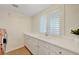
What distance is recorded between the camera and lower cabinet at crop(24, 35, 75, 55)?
4.62 feet

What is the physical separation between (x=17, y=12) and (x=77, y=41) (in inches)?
34.4

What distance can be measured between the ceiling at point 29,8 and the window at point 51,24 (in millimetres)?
145

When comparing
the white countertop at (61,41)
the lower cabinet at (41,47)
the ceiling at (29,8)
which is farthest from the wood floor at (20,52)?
the ceiling at (29,8)

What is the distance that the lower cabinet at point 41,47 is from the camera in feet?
4.62

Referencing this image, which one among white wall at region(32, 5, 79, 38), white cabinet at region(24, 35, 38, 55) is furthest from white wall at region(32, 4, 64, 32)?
white cabinet at region(24, 35, 38, 55)

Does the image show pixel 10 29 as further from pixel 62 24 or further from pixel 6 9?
pixel 62 24

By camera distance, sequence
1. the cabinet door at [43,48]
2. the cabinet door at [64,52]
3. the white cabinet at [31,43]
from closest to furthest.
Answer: the cabinet door at [64,52], the cabinet door at [43,48], the white cabinet at [31,43]

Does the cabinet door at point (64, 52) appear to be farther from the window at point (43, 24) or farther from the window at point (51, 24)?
the window at point (43, 24)

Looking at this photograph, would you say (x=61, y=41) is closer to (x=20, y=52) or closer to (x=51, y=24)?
(x=51, y=24)

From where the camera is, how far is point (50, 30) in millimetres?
1591

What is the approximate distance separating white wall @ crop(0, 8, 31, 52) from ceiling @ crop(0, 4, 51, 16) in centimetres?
6

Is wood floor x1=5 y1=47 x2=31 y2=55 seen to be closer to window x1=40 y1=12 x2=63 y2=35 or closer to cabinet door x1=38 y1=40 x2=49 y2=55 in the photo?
cabinet door x1=38 y1=40 x2=49 y2=55
